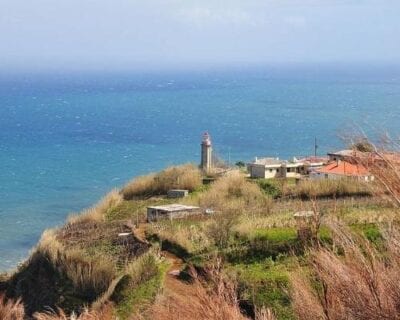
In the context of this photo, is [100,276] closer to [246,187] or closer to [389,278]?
[246,187]

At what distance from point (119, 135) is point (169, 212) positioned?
5116 cm

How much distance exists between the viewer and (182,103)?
4417 inches

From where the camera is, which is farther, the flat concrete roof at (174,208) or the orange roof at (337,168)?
the orange roof at (337,168)

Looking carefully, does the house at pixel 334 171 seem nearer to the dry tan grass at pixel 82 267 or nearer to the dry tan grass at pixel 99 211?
the dry tan grass at pixel 99 211

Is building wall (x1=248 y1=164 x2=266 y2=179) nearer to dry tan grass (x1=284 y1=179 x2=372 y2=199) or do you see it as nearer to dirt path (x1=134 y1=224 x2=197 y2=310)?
dry tan grass (x1=284 y1=179 x2=372 y2=199)

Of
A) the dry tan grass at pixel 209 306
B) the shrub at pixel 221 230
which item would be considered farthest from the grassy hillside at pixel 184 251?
the dry tan grass at pixel 209 306

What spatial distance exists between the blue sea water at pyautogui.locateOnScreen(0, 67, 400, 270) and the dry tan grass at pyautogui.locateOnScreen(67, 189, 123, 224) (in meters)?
3.77

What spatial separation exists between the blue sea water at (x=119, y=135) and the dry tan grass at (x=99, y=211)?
12.4ft

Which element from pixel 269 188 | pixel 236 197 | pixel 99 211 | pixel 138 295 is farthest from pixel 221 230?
pixel 269 188

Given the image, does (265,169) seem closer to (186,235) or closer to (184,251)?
(186,235)

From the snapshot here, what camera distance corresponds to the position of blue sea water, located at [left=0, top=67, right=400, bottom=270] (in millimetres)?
39562

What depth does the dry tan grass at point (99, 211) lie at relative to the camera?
22.9 meters

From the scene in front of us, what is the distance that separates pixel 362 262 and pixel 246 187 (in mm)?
18610

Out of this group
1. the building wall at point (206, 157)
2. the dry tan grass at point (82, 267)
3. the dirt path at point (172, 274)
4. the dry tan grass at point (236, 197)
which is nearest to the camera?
the dirt path at point (172, 274)
